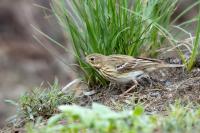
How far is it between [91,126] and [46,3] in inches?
423

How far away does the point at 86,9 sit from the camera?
7.58 m

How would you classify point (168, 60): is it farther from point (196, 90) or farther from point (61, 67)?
point (61, 67)

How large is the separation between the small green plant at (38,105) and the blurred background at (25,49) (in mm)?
6626

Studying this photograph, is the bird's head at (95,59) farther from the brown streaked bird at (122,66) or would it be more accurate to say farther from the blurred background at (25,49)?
the blurred background at (25,49)

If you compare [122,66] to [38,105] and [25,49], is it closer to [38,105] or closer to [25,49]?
[38,105]

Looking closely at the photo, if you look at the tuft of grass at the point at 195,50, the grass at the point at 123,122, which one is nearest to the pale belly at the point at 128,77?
the tuft of grass at the point at 195,50

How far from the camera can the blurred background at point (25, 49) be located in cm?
1456

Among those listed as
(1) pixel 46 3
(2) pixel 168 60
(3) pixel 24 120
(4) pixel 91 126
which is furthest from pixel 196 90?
(1) pixel 46 3

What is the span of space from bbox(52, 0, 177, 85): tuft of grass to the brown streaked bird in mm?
210

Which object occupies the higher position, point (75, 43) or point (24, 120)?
point (75, 43)

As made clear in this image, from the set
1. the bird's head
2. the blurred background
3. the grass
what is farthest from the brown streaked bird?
the blurred background

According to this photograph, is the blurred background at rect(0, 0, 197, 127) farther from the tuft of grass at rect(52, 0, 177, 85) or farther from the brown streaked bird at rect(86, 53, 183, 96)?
the brown streaked bird at rect(86, 53, 183, 96)

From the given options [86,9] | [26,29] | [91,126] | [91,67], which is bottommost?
[91,126]

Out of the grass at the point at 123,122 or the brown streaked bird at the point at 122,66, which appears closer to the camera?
the grass at the point at 123,122
